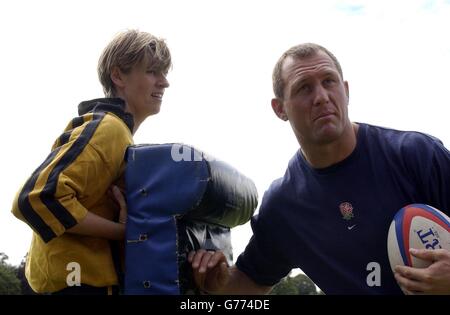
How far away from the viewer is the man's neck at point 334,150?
4.24 metres

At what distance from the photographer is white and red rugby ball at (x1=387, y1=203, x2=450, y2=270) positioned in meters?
3.62

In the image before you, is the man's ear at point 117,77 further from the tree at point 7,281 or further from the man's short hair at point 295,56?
the tree at point 7,281

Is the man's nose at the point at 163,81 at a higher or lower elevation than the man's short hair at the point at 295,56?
lower

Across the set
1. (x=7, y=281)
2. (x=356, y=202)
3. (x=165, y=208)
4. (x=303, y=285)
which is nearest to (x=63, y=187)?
(x=165, y=208)

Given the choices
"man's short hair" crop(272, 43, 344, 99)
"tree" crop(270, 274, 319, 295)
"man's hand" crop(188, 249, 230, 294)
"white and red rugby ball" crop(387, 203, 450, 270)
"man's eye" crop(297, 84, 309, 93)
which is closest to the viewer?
"man's hand" crop(188, 249, 230, 294)

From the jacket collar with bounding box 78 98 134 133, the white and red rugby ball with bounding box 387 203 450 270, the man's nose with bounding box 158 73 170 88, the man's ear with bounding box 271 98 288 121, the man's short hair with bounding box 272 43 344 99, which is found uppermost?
the man's short hair with bounding box 272 43 344 99

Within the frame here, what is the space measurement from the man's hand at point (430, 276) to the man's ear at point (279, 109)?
5.57 feet

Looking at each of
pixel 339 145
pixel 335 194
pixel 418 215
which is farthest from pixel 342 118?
pixel 418 215

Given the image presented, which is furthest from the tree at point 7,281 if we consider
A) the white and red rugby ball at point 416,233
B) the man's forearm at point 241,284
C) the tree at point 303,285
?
the white and red rugby ball at point 416,233

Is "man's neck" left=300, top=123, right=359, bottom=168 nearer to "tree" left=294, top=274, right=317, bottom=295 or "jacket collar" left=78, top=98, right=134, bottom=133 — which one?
"jacket collar" left=78, top=98, right=134, bottom=133

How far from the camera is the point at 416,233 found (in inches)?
145

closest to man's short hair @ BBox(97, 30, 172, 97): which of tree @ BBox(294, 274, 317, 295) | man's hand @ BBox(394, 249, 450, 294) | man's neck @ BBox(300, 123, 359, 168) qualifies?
man's neck @ BBox(300, 123, 359, 168)

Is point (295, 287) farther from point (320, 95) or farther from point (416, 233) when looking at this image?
point (416, 233)

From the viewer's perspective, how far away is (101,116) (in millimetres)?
3396
